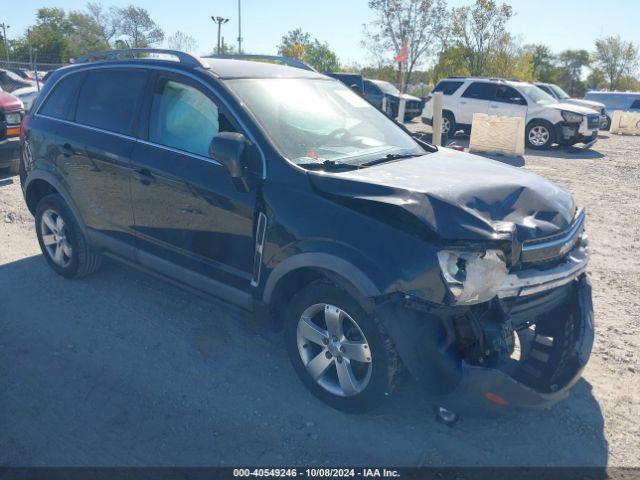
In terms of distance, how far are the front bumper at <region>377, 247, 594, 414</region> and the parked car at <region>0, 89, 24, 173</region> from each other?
8095mm

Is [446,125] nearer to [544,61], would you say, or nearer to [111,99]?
[111,99]

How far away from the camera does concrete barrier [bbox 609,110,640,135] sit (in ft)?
68.6

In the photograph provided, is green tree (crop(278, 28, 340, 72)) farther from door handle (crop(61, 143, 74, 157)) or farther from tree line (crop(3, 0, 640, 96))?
door handle (crop(61, 143, 74, 157))

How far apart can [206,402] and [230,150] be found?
1.53 meters

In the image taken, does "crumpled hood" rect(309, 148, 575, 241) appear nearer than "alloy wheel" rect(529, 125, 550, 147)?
Yes

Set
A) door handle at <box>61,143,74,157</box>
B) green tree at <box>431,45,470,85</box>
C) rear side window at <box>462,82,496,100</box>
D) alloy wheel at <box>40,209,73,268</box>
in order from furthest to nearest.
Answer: green tree at <box>431,45,470,85</box>
rear side window at <box>462,82,496,100</box>
alloy wheel at <box>40,209,73,268</box>
door handle at <box>61,143,74,157</box>

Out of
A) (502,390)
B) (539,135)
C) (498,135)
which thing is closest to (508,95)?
(539,135)

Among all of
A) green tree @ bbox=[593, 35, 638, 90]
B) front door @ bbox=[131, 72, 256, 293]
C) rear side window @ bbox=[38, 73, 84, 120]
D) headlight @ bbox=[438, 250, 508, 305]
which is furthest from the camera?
green tree @ bbox=[593, 35, 638, 90]

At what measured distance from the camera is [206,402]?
335 cm

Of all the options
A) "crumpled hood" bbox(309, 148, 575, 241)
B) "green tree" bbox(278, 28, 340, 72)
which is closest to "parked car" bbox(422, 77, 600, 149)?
"crumpled hood" bbox(309, 148, 575, 241)

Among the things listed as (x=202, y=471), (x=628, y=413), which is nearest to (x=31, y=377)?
(x=202, y=471)

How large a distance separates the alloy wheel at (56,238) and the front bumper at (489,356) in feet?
11.0

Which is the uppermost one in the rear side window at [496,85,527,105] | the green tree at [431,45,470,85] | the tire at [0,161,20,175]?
the green tree at [431,45,470,85]

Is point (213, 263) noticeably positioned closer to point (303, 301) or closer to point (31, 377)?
point (303, 301)
